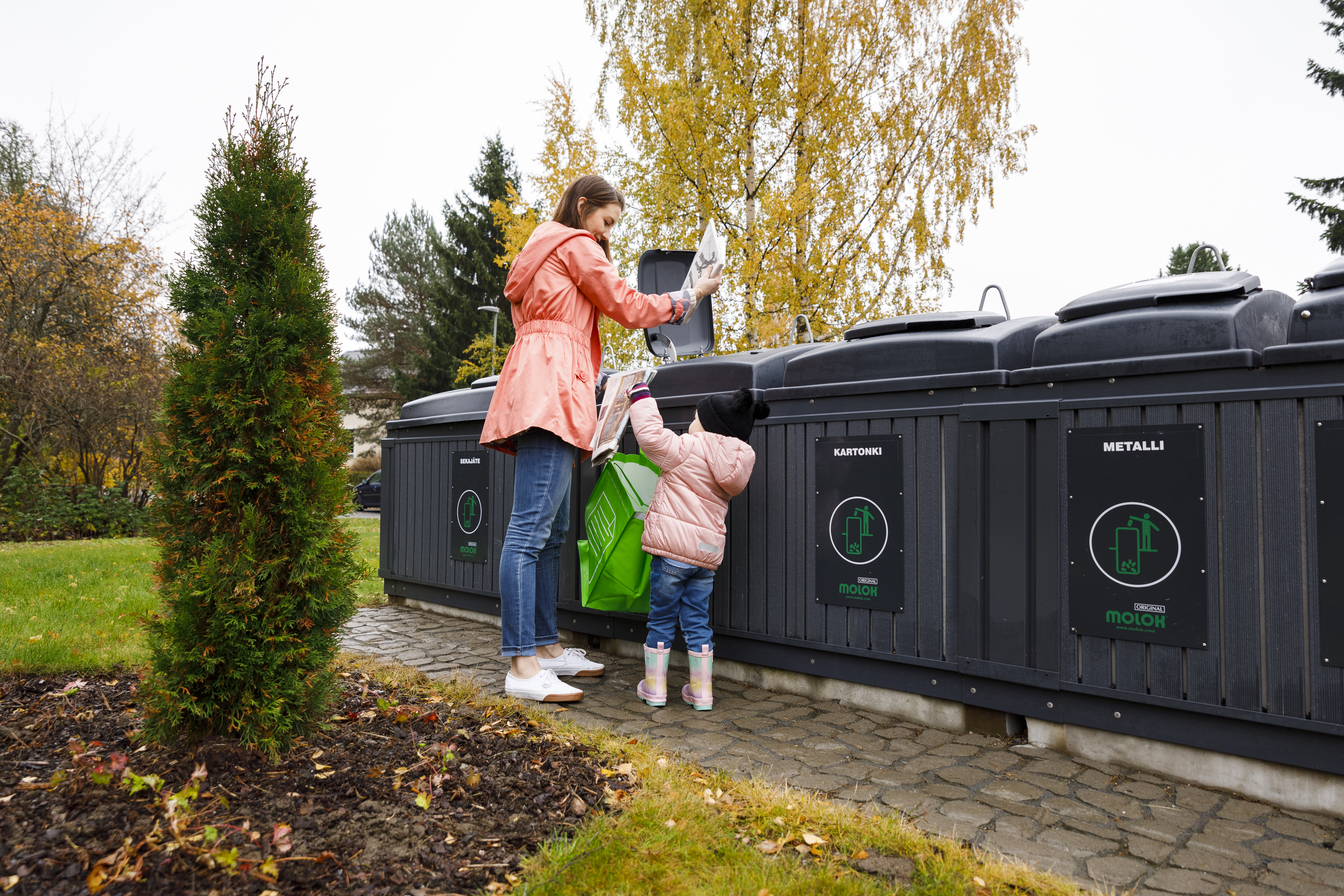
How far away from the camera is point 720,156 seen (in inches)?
419

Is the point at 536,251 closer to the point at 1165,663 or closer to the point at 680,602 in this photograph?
the point at 680,602

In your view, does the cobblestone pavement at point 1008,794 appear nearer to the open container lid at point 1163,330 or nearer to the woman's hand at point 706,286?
the open container lid at point 1163,330

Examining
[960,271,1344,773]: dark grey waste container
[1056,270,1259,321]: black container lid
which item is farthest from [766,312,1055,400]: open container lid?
[1056,270,1259,321]: black container lid

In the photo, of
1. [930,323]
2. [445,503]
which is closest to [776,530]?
[930,323]

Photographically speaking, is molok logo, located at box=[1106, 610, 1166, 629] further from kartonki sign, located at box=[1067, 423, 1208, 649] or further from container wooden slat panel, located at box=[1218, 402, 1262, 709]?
container wooden slat panel, located at box=[1218, 402, 1262, 709]

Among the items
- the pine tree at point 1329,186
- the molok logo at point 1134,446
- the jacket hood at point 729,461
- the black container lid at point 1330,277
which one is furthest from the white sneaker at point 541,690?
the pine tree at point 1329,186

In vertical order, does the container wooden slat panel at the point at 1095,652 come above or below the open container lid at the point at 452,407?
below

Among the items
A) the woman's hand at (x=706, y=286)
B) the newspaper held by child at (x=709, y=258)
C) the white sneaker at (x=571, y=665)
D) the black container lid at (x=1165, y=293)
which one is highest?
the newspaper held by child at (x=709, y=258)

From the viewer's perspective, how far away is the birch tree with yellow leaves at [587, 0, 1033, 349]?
10445 millimetres

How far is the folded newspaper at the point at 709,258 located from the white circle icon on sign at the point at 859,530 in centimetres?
110

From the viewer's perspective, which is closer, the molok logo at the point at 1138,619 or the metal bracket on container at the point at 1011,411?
the molok logo at the point at 1138,619

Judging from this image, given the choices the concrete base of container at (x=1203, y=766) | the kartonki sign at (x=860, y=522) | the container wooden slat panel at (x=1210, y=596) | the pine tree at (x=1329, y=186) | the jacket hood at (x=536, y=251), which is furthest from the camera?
the pine tree at (x=1329, y=186)

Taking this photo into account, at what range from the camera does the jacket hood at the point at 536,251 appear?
3.59m

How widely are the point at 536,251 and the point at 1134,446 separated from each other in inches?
96.8
